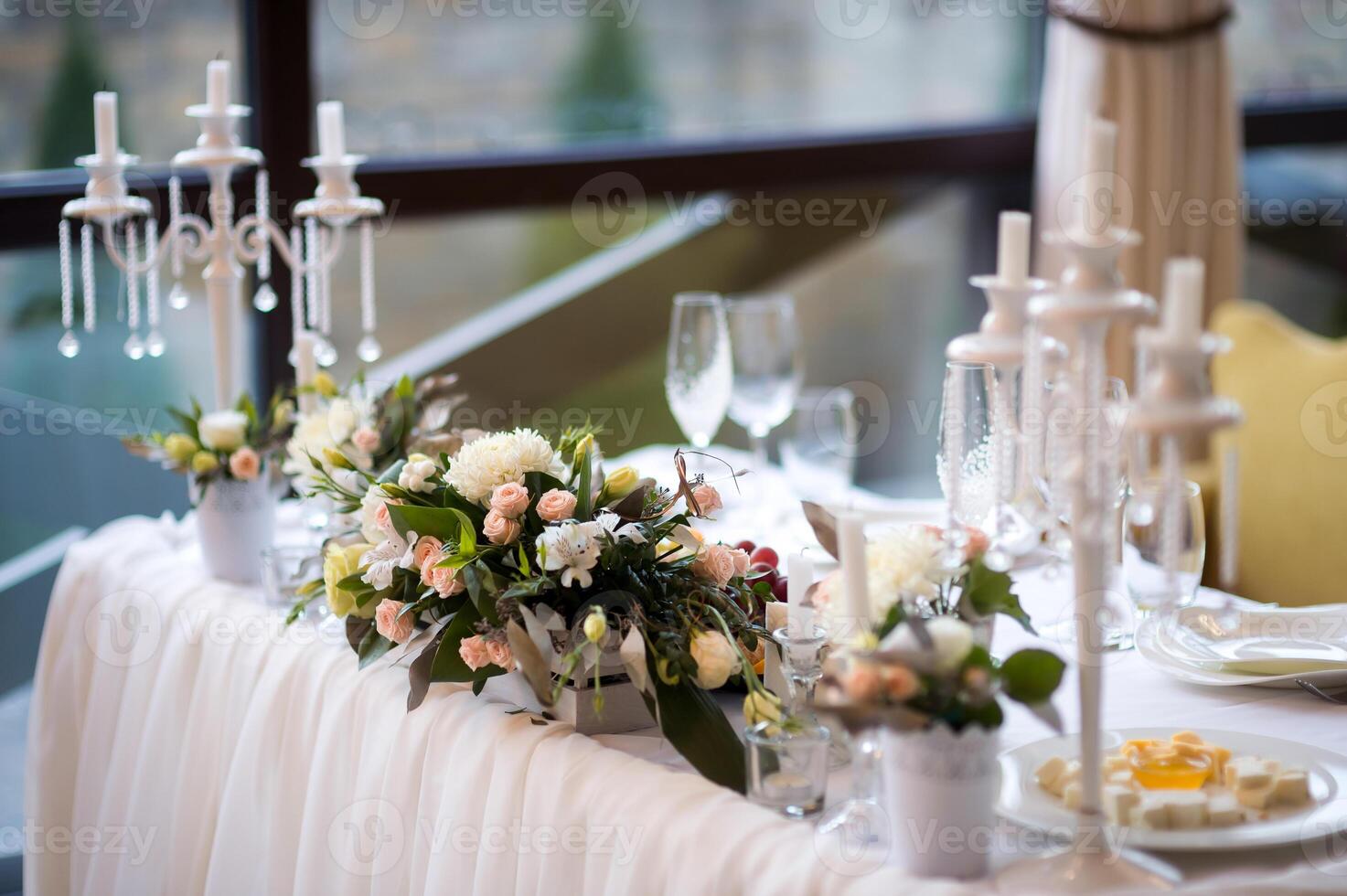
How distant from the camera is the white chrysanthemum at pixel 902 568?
0.99 metres

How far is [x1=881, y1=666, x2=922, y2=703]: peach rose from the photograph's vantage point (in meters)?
0.87

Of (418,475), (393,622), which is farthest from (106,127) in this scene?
(393,622)

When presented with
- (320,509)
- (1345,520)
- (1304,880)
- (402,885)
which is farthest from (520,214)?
(1304,880)

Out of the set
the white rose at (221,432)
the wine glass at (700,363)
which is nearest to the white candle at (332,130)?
the white rose at (221,432)

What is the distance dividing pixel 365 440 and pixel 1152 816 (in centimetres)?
100

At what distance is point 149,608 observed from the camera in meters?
1.75

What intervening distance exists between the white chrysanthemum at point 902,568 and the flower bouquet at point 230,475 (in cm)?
97

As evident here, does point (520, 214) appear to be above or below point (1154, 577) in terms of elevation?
above

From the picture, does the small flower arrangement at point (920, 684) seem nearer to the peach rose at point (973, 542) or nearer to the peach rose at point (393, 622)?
the peach rose at point (973, 542)

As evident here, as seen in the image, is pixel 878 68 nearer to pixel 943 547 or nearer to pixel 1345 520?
pixel 1345 520

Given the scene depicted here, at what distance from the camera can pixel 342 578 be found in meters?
1.33

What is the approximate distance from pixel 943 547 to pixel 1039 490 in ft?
1.16

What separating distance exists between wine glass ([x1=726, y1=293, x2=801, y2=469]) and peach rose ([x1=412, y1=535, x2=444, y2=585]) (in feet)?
2.56

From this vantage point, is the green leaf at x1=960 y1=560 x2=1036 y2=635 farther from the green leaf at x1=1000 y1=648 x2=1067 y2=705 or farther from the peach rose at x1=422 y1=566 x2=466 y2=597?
the peach rose at x1=422 y1=566 x2=466 y2=597
